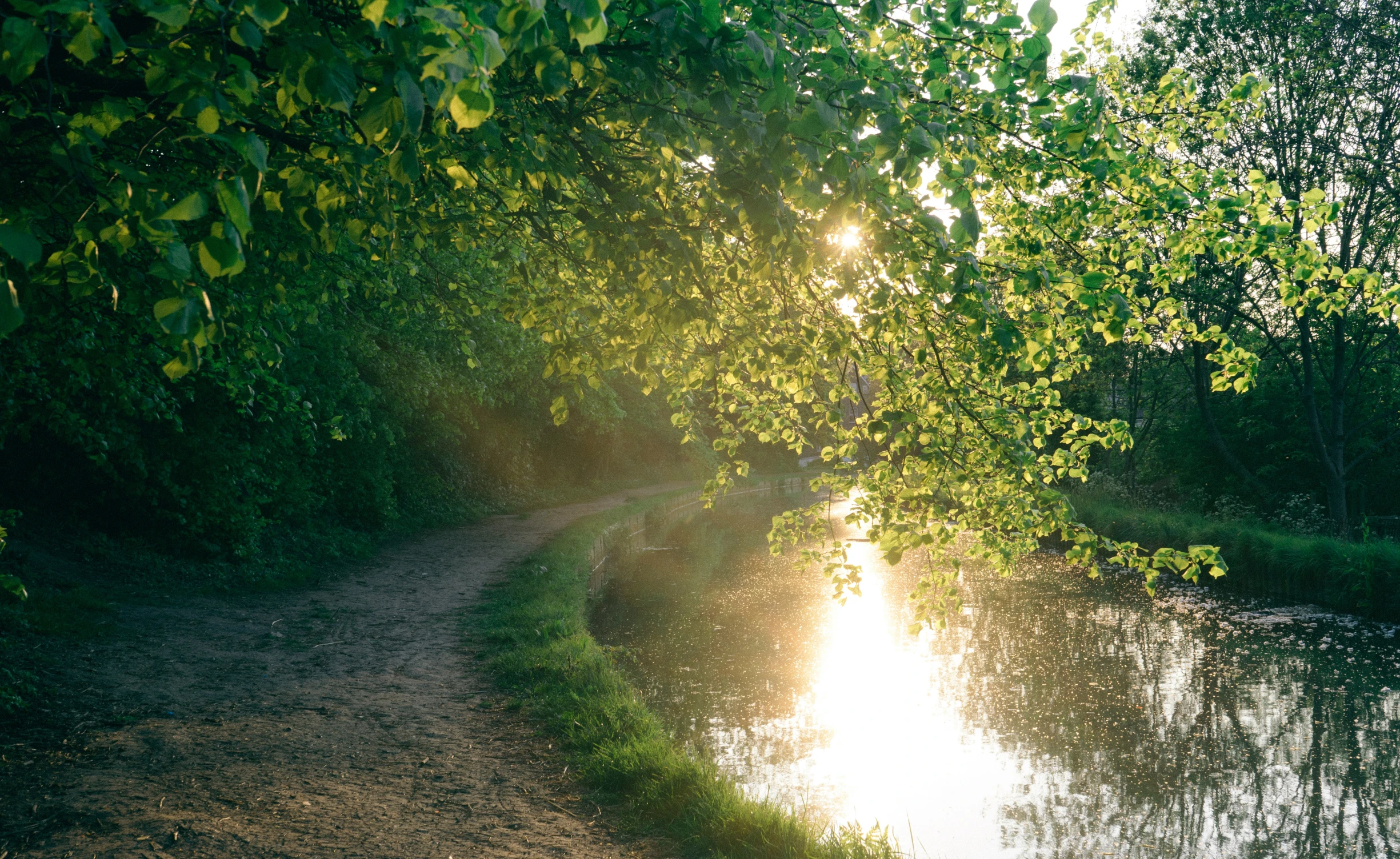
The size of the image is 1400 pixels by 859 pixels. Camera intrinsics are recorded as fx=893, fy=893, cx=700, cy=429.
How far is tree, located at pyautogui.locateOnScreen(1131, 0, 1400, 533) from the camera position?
53.4 ft

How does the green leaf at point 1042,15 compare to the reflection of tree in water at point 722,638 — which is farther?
the reflection of tree in water at point 722,638

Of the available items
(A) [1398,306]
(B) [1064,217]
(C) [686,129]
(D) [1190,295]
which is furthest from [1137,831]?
(D) [1190,295]

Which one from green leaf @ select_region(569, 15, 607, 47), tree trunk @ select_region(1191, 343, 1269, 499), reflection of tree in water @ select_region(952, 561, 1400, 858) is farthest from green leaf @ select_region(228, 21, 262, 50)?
tree trunk @ select_region(1191, 343, 1269, 499)

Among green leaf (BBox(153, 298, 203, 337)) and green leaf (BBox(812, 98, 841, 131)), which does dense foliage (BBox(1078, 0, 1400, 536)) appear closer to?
green leaf (BBox(812, 98, 841, 131))

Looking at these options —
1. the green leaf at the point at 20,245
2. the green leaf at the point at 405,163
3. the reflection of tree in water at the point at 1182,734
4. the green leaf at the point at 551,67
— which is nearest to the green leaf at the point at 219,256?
the green leaf at the point at 20,245

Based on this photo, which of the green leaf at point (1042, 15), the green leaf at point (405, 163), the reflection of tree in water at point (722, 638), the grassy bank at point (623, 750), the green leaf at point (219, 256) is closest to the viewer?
the green leaf at point (219, 256)

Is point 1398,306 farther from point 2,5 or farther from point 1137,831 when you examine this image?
point 2,5

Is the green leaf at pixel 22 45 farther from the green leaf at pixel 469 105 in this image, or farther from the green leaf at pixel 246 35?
the green leaf at pixel 469 105

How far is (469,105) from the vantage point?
186cm

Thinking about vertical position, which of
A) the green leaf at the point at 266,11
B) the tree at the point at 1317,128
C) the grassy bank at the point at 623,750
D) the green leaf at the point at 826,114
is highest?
the tree at the point at 1317,128

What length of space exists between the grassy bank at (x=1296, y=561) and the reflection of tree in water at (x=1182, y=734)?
1970 mm

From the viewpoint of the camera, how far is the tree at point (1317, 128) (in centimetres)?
1627

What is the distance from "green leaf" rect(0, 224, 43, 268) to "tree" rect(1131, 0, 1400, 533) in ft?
54.0

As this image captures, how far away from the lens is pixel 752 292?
16.2ft
